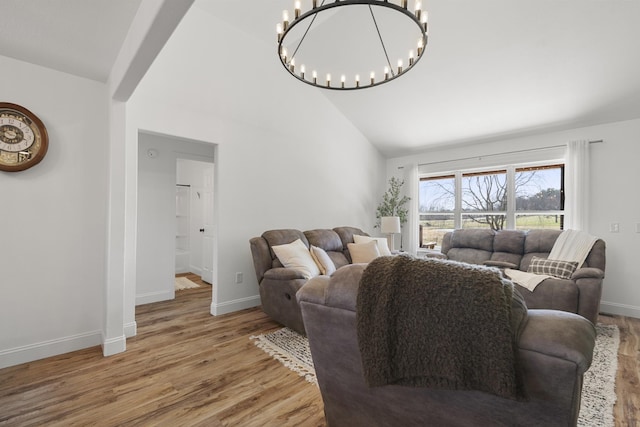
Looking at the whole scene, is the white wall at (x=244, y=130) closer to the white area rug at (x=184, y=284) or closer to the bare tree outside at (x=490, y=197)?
the white area rug at (x=184, y=284)

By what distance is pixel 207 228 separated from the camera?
5.33 m

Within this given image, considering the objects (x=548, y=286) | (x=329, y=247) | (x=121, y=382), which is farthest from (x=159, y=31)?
(x=548, y=286)

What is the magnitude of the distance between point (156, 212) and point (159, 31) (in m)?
3.03

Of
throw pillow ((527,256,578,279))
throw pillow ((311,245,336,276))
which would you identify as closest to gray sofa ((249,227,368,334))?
throw pillow ((311,245,336,276))

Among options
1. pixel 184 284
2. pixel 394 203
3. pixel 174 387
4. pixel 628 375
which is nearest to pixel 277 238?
pixel 174 387

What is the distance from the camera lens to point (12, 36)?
6.62ft

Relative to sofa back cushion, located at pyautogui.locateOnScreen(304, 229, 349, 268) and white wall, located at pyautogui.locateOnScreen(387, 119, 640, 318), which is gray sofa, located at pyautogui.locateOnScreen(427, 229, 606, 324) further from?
sofa back cushion, located at pyautogui.locateOnScreen(304, 229, 349, 268)

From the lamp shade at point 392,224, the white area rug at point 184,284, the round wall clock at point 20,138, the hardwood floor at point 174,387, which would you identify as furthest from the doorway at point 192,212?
the lamp shade at point 392,224

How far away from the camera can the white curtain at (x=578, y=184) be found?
376cm

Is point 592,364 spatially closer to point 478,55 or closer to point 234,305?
point 478,55

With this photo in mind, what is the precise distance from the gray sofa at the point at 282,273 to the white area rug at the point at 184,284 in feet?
6.94

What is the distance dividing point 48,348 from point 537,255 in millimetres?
5192

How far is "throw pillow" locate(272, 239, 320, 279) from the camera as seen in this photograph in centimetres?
316

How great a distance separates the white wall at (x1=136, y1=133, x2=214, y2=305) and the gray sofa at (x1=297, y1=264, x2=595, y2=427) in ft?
11.2
